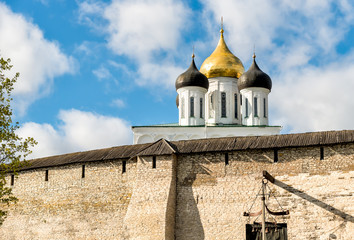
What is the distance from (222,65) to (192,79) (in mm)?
2931

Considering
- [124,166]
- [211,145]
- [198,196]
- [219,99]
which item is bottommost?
[198,196]

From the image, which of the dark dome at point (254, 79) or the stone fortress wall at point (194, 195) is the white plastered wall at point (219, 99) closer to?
the dark dome at point (254, 79)

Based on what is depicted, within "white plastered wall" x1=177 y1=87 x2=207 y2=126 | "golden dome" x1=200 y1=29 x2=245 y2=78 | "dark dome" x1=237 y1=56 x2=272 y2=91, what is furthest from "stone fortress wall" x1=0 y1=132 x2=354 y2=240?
"golden dome" x1=200 y1=29 x2=245 y2=78

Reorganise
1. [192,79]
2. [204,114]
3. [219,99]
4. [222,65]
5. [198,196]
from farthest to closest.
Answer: [222,65] → [219,99] → [204,114] → [192,79] → [198,196]

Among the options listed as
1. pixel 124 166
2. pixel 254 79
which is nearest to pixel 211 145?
pixel 124 166

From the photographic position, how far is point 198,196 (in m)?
17.3

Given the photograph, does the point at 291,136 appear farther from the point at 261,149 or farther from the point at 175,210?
the point at 175,210

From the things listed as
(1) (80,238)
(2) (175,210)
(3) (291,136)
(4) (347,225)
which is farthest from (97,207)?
(4) (347,225)

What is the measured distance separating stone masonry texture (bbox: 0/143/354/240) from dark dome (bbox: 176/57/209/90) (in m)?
12.1

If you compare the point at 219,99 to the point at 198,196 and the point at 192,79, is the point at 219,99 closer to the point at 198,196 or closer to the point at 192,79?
the point at 192,79

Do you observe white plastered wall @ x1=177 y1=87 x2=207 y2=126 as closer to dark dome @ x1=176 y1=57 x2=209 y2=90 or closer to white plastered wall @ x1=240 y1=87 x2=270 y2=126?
dark dome @ x1=176 y1=57 x2=209 y2=90

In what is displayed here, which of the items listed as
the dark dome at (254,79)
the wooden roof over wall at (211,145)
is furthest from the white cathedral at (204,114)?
the wooden roof over wall at (211,145)

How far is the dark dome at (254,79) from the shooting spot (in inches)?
1194

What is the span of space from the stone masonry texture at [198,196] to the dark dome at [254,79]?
13222 millimetres
